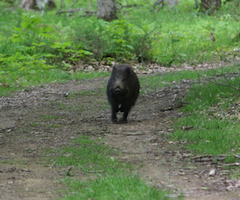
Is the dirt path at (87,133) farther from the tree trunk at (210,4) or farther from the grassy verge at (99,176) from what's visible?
the tree trunk at (210,4)

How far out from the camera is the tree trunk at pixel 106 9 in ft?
63.6

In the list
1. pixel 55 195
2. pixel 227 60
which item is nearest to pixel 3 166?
pixel 55 195

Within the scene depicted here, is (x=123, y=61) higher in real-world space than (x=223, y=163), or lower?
lower

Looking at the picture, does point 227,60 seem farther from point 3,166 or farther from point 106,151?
point 3,166

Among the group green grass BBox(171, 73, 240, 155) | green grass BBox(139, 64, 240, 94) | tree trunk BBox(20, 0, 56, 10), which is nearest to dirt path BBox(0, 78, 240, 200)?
green grass BBox(171, 73, 240, 155)

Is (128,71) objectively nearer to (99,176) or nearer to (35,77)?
(99,176)

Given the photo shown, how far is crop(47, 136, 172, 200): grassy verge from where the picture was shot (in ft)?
13.9

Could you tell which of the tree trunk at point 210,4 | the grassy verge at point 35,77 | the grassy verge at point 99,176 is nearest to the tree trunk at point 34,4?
the tree trunk at point 210,4

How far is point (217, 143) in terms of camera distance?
19.7 ft

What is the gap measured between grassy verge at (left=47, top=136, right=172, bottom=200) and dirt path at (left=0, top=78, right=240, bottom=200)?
185 mm

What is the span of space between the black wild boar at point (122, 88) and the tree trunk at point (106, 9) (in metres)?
11.6

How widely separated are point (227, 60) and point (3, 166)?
11.3 m

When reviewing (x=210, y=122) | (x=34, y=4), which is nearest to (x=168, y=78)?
(x=210, y=122)

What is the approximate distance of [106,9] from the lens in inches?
765
